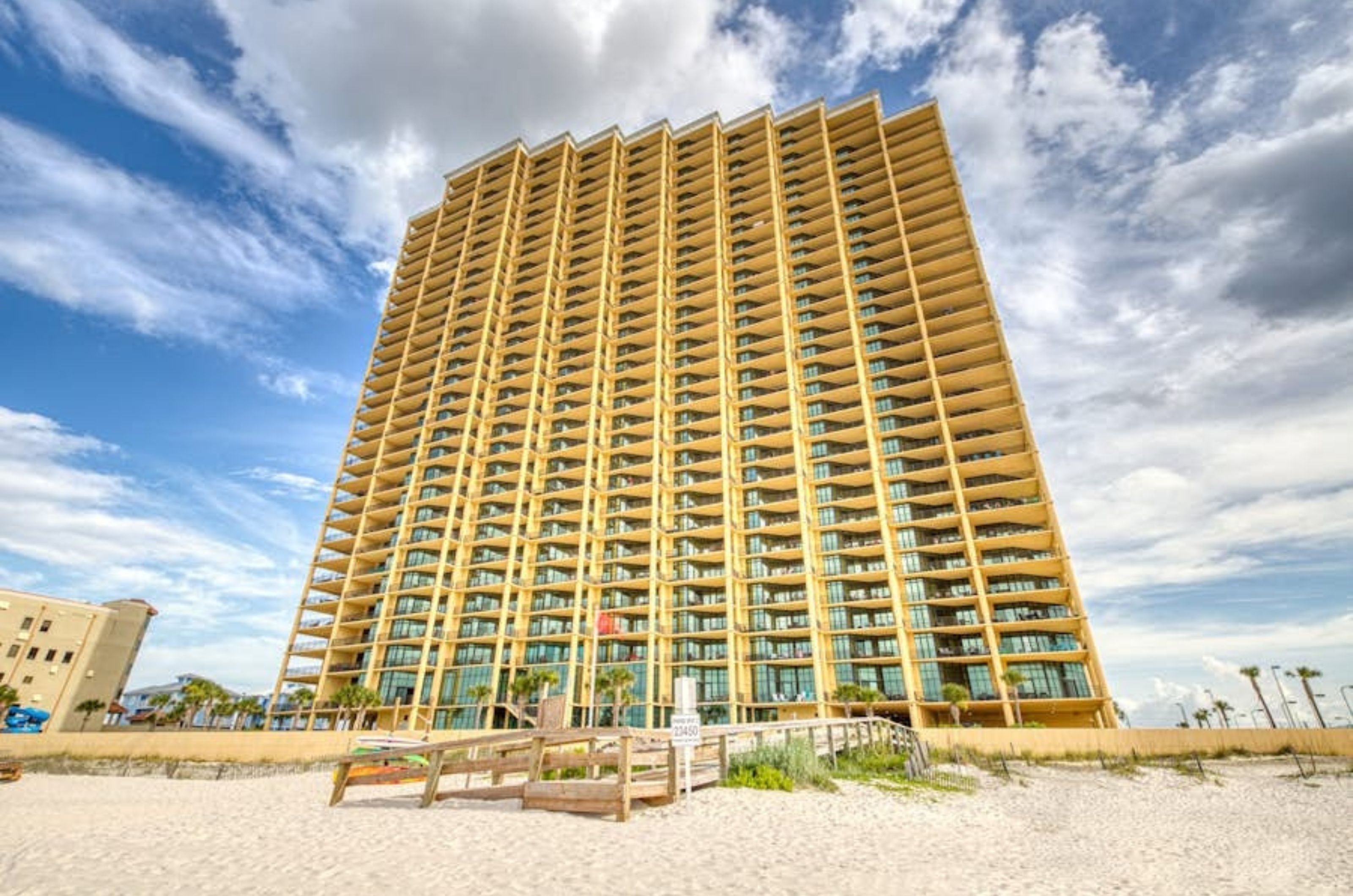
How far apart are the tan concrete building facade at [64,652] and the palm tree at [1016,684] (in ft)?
282

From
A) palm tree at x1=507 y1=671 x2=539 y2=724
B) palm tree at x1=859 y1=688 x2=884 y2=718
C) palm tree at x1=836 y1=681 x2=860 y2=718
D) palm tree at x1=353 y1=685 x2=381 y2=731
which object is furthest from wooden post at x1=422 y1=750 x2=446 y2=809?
palm tree at x1=353 y1=685 x2=381 y2=731

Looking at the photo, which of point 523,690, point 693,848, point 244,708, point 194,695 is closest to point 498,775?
point 693,848

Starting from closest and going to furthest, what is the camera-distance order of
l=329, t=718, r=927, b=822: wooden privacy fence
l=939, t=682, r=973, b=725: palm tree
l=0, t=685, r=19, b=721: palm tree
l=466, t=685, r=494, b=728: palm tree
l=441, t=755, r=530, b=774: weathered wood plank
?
1. l=329, t=718, r=927, b=822: wooden privacy fence
2. l=441, t=755, r=530, b=774: weathered wood plank
3. l=939, t=682, r=973, b=725: palm tree
4. l=0, t=685, r=19, b=721: palm tree
5. l=466, t=685, r=494, b=728: palm tree

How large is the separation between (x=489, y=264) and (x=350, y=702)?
53.9m

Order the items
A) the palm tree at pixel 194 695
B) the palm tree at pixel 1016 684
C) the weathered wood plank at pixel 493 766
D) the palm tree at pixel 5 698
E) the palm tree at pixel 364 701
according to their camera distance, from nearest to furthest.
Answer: the weathered wood plank at pixel 493 766 → the palm tree at pixel 1016 684 → the palm tree at pixel 5 698 → the palm tree at pixel 364 701 → the palm tree at pixel 194 695

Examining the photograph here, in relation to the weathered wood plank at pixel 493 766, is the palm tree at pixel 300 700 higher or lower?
higher

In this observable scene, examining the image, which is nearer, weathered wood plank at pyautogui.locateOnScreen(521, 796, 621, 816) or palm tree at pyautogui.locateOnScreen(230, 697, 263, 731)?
weathered wood plank at pyautogui.locateOnScreen(521, 796, 621, 816)

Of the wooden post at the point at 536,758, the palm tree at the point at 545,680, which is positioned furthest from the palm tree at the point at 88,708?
the wooden post at the point at 536,758

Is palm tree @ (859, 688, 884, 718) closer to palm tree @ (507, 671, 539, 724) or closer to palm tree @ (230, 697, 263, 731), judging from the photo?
palm tree @ (507, 671, 539, 724)

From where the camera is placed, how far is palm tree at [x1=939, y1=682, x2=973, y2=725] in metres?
46.4

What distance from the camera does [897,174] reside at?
75375mm

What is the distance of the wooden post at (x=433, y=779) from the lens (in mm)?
13289

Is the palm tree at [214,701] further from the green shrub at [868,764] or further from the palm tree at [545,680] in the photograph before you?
the green shrub at [868,764]

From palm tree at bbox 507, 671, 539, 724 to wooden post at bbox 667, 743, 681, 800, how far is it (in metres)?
40.8
